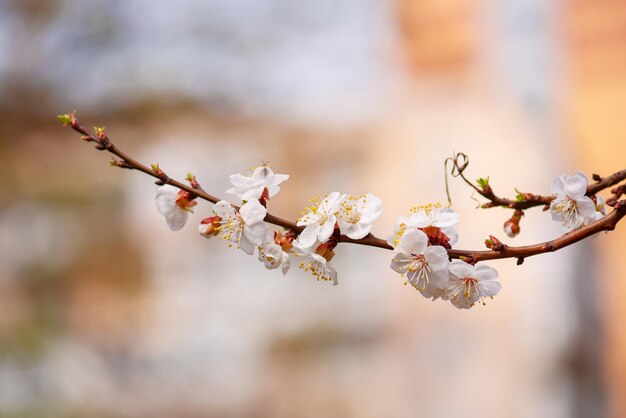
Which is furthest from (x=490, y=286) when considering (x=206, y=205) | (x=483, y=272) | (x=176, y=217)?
(x=206, y=205)

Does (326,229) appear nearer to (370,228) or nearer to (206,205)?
(370,228)

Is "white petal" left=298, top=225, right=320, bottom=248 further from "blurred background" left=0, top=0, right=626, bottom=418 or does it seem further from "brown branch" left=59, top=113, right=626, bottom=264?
"blurred background" left=0, top=0, right=626, bottom=418

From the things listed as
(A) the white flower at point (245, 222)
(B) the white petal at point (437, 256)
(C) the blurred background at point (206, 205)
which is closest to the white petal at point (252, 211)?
(A) the white flower at point (245, 222)

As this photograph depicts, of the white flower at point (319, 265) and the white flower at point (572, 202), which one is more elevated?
the white flower at point (572, 202)

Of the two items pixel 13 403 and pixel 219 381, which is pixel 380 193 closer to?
pixel 219 381

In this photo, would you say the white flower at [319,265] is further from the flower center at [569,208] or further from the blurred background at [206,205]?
the blurred background at [206,205]

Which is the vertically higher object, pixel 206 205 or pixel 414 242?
pixel 206 205

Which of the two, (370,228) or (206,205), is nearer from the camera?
(370,228)
